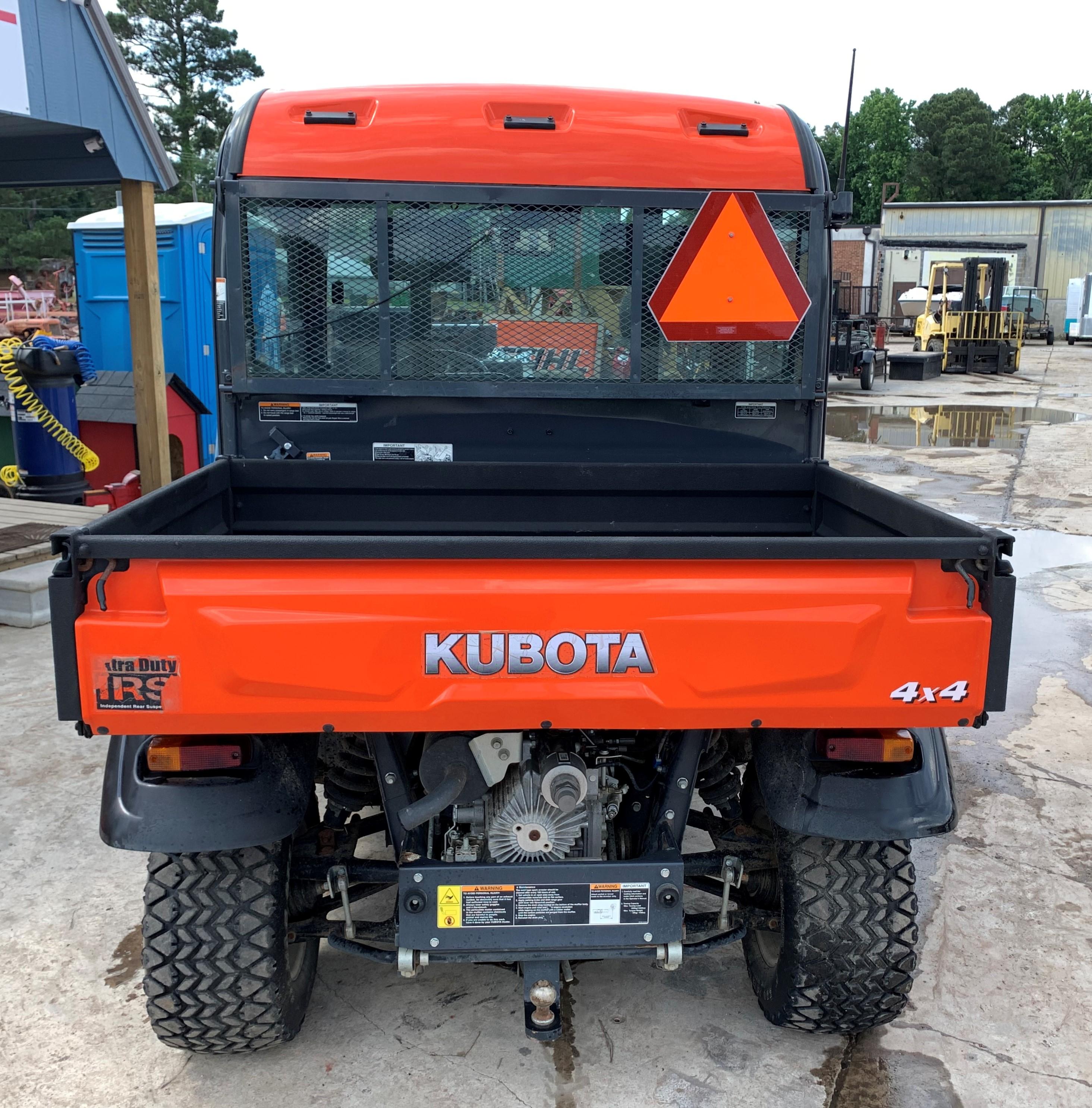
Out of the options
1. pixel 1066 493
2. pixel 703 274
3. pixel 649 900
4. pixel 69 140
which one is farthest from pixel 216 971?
pixel 1066 493

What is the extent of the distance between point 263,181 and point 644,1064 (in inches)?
118

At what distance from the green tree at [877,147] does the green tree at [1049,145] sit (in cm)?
635

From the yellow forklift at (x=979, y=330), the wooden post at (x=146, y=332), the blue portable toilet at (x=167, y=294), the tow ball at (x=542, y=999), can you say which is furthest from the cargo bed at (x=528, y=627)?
the yellow forklift at (x=979, y=330)

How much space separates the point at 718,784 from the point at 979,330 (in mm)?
25828

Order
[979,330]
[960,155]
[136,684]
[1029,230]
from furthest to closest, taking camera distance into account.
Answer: [960,155] → [1029,230] → [979,330] → [136,684]

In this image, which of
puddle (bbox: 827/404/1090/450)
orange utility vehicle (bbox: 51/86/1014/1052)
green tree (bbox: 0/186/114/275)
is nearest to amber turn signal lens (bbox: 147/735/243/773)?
orange utility vehicle (bbox: 51/86/1014/1052)

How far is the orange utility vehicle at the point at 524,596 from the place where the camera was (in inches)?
91.4

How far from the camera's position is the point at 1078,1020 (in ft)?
10.3

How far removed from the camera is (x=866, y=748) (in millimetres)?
2635

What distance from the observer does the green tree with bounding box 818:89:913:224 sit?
70312 mm

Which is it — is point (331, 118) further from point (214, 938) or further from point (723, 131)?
point (214, 938)

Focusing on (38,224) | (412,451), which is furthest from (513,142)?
(38,224)

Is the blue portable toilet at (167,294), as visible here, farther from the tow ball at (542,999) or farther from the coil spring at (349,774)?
the tow ball at (542,999)

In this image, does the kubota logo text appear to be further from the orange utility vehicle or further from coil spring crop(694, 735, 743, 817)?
coil spring crop(694, 735, 743, 817)
